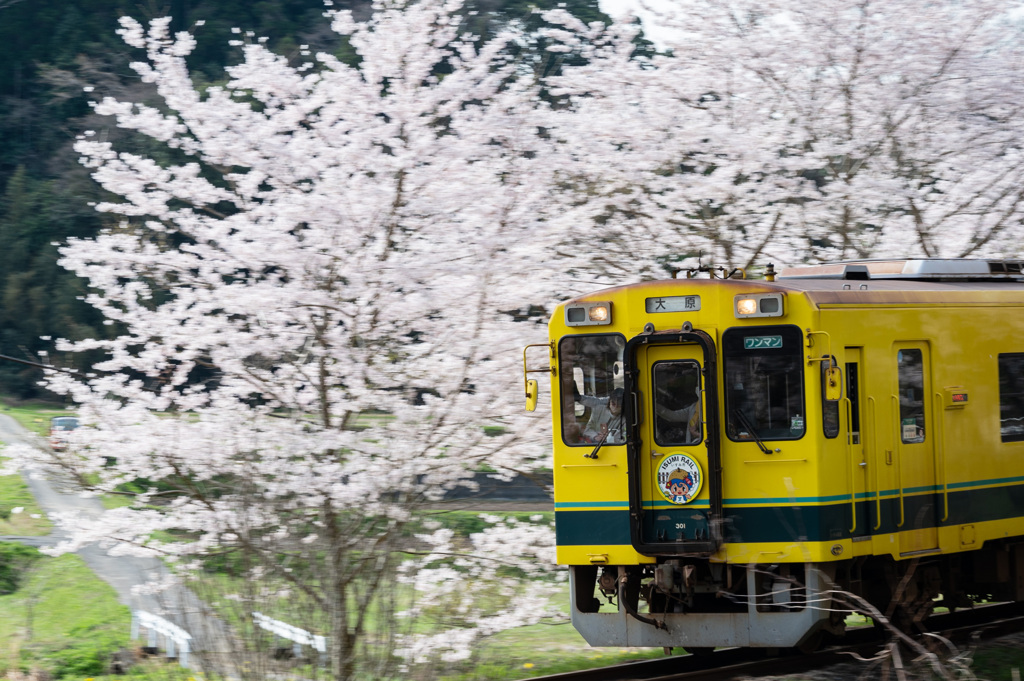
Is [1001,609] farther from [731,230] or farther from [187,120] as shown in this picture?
[187,120]

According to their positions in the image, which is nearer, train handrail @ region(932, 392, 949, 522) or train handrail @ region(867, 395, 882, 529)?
train handrail @ region(867, 395, 882, 529)

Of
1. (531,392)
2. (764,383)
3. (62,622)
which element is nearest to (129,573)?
(62,622)

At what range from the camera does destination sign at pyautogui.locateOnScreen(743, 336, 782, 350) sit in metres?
7.96

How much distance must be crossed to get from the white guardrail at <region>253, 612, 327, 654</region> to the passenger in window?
2.39m

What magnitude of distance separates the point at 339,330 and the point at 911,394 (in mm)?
4791

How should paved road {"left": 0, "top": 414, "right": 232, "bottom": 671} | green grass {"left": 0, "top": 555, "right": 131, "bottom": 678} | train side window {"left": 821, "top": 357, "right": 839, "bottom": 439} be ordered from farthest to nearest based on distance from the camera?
green grass {"left": 0, "top": 555, "right": 131, "bottom": 678}, train side window {"left": 821, "top": 357, "right": 839, "bottom": 439}, paved road {"left": 0, "top": 414, "right": 232, "bottom": 671}

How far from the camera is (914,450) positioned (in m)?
8.53

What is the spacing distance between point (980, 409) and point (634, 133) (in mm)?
5222

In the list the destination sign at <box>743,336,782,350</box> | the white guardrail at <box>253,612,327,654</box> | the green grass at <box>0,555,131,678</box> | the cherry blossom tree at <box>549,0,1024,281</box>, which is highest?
the cherry blossom tree at <box>549,0,1024,281</box>

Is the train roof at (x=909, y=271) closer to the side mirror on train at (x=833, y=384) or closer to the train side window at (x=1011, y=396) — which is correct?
the train side window at (x=1011, y=396)

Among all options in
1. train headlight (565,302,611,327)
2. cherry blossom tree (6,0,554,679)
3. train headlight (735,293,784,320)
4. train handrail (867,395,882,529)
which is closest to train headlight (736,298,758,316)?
train headlight (735,293,784,320)

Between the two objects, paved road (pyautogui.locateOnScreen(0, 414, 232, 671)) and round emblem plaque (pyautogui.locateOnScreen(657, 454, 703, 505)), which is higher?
round emblem plaque (pyautogui.locateOnScreen(657, 454, 703, 505))

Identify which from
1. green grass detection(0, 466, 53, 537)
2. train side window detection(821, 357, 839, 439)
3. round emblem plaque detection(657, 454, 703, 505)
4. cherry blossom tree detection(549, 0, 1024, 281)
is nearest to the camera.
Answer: train side window detection(821, 357, 839, 439)

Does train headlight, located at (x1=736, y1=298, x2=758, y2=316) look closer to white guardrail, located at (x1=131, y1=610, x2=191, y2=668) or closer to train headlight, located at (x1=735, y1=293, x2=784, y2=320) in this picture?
train headlight, located at (x1=735, y1=293, x2=784, y2=320)
